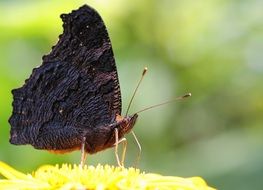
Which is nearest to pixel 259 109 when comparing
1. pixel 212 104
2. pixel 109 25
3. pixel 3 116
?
pixel 212 104

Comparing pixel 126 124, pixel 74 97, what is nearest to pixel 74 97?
pixel 74 97

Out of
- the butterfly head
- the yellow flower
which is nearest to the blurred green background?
the butterfly head

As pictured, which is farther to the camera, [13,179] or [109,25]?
[109,25]

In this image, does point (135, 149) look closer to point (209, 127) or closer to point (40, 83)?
point (209, 127)

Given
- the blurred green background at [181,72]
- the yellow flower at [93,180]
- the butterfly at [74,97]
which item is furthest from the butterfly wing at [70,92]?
the blurred green background at [181,72]

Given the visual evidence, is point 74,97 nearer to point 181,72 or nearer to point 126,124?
point 126,124

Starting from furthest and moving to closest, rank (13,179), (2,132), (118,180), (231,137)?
(231,137) → (2,132) → (13,179) → (118,180)

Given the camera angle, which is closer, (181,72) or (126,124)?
(126,124)
